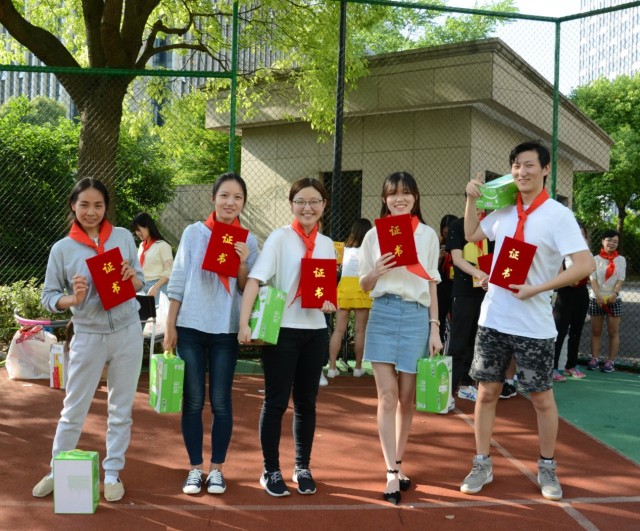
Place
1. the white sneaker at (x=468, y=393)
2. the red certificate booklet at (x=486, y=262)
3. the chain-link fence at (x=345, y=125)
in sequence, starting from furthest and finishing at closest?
the chain-link fence at (x=345, y=125), the white sneaker at (x=468, y=393), the red certificate booklet at (x=486, y=262)

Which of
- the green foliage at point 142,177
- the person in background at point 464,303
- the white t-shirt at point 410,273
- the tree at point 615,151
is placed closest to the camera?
the white t-shirt at point 410,273

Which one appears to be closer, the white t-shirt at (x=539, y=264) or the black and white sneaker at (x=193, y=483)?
the white t-shirt at (x=539, y=264)

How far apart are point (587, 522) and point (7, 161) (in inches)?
513

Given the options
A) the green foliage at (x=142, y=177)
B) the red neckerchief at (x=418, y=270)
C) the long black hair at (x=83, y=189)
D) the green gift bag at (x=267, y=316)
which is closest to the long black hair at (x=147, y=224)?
the long black hair at (x=83, y=189)

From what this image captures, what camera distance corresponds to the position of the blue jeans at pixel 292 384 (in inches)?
141

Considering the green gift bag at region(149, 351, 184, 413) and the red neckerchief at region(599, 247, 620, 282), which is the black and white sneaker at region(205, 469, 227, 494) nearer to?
the green gift bag at region(149, 351, 184, 413)

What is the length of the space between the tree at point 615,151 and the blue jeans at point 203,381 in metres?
32.3

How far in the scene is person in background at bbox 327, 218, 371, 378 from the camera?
21.9ft

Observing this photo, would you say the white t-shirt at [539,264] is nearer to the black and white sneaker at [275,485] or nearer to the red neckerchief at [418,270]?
the red neckerchief at [418,270]

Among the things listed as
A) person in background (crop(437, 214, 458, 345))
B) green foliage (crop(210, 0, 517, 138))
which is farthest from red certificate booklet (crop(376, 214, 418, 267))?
green foliage (crop(210, 0, 517, 138))

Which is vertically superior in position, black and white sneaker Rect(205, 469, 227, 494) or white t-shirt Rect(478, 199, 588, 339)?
white t-shirt Rect(478, 199, 588, 339)

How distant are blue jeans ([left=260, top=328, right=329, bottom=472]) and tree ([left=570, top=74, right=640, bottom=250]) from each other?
32026 millimetres

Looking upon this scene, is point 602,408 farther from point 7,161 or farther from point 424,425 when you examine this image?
point 7,161

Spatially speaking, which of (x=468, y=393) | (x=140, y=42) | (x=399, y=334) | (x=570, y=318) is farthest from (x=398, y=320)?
(x=140, y=42)
